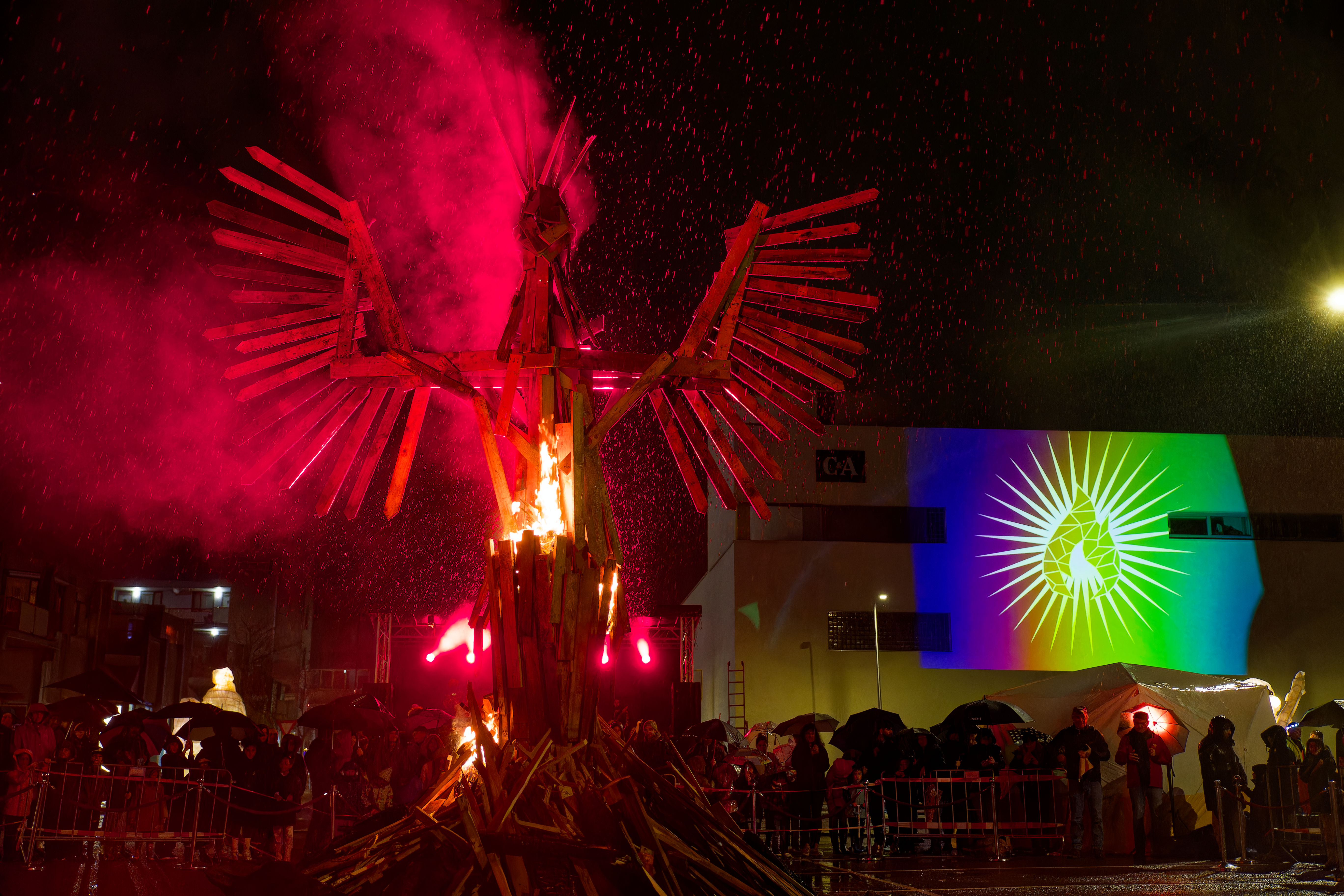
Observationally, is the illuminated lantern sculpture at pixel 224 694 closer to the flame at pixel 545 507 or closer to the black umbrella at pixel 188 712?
the black umbrella at pixel 188 712

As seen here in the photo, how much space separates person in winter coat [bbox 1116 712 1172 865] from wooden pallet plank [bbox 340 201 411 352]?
35.0 feet

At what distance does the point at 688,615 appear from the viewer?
28.4 metres

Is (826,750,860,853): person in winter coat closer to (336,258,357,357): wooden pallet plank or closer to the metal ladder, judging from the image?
(336,258,357,357): wooden pallet plank

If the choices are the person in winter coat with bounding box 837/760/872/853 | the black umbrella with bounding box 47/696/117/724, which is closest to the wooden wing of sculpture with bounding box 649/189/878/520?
the person in winter coat with bounding box 837/760/872/853

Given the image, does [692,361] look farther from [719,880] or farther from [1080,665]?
[1080,665]

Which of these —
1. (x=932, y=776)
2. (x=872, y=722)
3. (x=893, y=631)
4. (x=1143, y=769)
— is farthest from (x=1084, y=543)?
(x=1143, y=769)

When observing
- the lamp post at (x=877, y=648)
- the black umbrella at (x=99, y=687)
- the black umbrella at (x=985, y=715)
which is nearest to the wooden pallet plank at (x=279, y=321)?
the black umbrella at (x=985, y=715)

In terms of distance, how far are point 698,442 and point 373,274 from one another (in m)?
2.28

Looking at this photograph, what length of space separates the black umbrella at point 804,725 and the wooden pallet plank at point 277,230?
397 inches

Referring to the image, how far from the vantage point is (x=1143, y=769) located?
12961 millimetres

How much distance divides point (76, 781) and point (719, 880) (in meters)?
10.3

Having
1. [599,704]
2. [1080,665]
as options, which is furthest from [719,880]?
[1080,665]

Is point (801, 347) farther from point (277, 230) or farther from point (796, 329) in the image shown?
point (277, 230)

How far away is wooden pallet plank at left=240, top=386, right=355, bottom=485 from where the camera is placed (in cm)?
636
